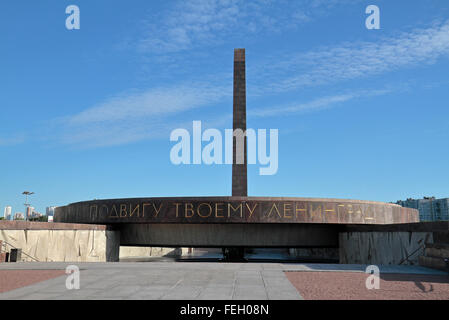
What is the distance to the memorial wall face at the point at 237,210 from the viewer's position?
29656 millimetres

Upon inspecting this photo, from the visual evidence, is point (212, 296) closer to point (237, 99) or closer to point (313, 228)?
point (313, 228)

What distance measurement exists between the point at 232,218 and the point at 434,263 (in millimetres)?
14677

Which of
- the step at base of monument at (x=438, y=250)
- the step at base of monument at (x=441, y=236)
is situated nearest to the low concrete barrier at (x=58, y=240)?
the step at base of monument at (x=438, y=250)

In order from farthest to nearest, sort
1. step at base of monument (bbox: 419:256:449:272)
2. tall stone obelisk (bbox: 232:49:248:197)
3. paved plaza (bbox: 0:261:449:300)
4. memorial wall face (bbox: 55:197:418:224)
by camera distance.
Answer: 1. tall stone obelisk (bbox: 232:49:248:197)
2. memorial wall face (bbox: 55:197:418:224)
3. step at base of monument (bbox: 419:256:449:272)
4. paved plaza (bbox: 0:261:449:300)

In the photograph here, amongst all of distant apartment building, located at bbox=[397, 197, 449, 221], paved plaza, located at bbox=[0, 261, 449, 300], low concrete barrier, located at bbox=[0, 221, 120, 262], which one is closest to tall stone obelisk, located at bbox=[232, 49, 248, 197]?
low concrete barrier, located at bbox=[0, 221, 120, 262]

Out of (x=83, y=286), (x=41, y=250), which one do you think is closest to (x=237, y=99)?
(x=41, y=250)

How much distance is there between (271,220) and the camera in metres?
29.8

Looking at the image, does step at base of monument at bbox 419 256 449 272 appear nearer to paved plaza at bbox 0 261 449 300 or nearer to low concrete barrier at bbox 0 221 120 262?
paved plaza at bbox 0 261 449 300

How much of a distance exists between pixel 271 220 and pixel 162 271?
1500 centimetres

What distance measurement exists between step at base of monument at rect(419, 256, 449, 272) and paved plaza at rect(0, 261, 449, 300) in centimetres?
82

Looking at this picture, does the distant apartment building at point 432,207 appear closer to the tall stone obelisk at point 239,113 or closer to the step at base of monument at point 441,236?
the tall stone obelisk at point 239,113

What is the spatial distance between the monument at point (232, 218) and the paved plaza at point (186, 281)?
1123 centimetres

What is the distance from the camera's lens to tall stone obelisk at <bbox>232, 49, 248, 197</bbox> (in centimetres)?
4066

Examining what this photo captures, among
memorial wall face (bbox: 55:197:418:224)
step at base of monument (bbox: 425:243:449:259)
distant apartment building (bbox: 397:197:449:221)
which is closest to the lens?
step at base of monument (bbox: 425:243:449:259)
